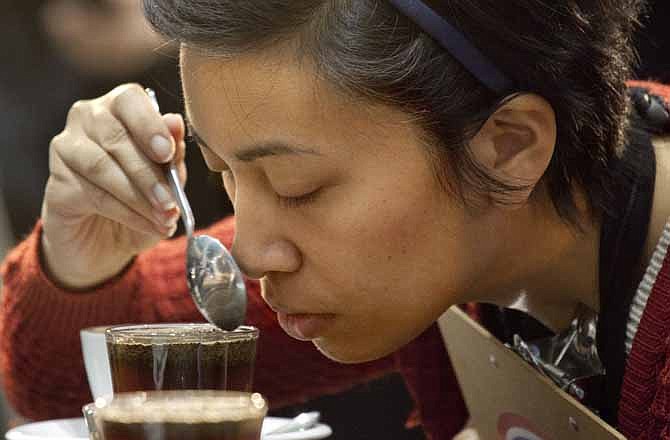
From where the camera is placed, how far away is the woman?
1027 millimetres

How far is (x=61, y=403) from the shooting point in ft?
5.34

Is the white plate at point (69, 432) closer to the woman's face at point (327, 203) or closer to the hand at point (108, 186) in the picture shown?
the woman's face at point (327, 203)

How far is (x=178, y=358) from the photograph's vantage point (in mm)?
982

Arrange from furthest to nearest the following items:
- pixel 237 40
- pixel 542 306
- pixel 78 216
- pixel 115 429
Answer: pixel 78 216 → pixel 542 306 → pixel 237 40 → pixel 115 429

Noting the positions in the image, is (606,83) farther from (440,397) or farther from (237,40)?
(440,397)

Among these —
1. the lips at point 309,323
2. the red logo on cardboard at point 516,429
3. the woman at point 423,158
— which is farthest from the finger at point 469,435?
the lips at point 309,323

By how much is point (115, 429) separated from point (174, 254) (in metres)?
0.77

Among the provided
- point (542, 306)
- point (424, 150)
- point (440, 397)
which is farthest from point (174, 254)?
point (424, 150)

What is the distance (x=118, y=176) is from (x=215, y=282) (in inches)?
10.3

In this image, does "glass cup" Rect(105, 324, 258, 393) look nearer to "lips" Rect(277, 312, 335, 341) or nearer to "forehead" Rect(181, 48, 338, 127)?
"lips" Rect(277, 312, 335, 341)

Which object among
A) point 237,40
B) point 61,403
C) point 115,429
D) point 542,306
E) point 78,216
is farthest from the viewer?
point 61,403

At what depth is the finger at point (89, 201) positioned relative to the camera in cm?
137

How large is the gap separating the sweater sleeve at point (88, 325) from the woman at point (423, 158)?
48 cm

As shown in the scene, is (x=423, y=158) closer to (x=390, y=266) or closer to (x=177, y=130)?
(x=390, y=266)
